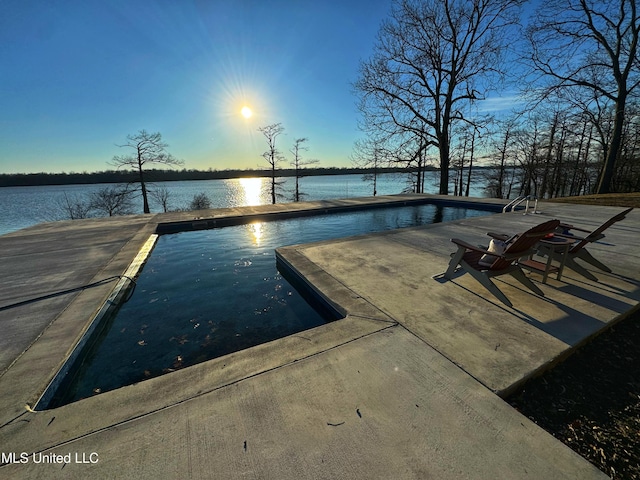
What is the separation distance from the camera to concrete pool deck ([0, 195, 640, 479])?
1.49 metres

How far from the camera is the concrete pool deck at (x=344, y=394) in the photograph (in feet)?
4.89

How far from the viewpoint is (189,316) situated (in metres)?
3.65

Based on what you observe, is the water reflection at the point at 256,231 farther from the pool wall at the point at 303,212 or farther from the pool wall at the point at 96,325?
the pool wall at the point at 96,325

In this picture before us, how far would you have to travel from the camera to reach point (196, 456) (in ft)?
5.00

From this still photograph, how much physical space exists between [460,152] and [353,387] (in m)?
26.3

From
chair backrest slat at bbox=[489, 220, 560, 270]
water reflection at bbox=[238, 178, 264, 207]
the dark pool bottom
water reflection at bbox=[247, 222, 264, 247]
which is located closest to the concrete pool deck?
the dark pool bottom

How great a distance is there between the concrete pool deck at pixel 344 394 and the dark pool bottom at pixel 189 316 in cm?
37

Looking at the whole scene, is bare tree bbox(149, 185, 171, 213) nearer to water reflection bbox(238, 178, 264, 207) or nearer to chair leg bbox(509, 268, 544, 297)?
water reflection bbox(238, 178, 264, 207)

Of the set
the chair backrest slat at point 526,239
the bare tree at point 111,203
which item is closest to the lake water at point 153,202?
the bare tree at point 111,203

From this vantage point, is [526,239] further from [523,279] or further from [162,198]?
[162,198]

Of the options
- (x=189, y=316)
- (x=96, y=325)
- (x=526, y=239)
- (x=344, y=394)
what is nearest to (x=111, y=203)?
(x=96, y=325)

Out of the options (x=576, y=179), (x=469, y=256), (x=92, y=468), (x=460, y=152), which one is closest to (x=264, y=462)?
(x=92, y=468)

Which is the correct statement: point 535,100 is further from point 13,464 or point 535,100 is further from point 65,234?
point 65,234

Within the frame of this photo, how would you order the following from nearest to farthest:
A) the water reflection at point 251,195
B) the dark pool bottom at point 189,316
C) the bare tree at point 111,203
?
the dark pool bottom at point 189,316 → the bare tree at point 111,203 → the water reflection at point 251,195
